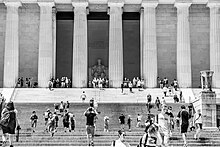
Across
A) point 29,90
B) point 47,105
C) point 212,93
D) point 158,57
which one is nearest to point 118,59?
point 158,57

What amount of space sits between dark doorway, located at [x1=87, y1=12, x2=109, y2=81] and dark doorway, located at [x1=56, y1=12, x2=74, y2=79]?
285cm

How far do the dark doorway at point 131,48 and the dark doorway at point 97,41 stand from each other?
2.75m

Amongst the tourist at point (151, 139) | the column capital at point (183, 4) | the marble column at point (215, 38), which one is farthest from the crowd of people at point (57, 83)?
the tourist at point (151, 139)

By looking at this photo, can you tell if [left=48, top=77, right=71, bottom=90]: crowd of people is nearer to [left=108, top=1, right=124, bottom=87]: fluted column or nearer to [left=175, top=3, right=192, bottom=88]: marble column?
[left=108, top=1, right=124, bottom=87]: fluted column

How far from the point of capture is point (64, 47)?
69188mm

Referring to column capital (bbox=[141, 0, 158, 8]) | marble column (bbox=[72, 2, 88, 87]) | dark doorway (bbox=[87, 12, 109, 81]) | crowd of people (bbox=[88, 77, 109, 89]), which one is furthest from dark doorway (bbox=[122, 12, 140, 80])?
marble column (bbox=[72, 2, 88, 87])

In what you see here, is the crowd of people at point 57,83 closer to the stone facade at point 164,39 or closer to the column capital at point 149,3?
the stone facade at point 164,39

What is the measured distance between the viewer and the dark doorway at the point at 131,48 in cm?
6844

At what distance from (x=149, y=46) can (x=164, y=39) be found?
5.03m

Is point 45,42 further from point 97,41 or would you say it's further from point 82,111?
point 82,111

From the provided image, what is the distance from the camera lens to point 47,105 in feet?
141

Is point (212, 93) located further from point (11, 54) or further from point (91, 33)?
point (91, 33)

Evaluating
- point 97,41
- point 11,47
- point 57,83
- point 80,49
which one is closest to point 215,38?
point 80,49

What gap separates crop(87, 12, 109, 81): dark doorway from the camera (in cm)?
6919
